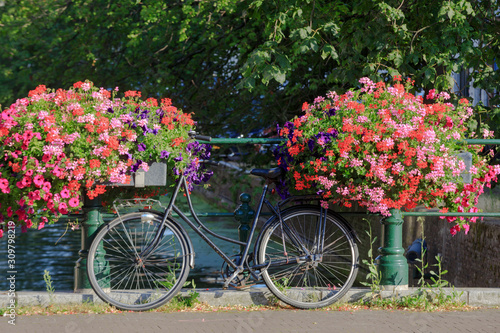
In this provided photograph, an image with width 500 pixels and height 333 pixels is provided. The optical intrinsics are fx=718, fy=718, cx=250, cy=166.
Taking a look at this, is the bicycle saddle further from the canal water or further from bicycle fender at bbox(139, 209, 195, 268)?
the canal water

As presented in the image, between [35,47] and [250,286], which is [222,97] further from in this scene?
[250,286]

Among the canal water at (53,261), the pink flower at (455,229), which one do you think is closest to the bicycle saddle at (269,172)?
the pink flower at (455,229)

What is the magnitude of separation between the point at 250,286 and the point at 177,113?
1.39 meters

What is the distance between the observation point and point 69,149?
486 centimetres

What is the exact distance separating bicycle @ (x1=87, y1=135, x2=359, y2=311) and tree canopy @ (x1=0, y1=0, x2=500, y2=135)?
128 inches

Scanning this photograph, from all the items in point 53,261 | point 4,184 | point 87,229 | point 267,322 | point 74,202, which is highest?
point 4,184

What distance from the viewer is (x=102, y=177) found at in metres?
4.92

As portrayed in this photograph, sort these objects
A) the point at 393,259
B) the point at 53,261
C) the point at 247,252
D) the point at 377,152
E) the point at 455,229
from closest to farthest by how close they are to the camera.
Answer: the point at 377,152, the point at 247,252, the point at 393,259, the point at 455,229, the point at 53,261

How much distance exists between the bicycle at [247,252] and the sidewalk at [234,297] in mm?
138

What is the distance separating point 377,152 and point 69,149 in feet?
7.09

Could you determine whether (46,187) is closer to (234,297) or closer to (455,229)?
(234,297)

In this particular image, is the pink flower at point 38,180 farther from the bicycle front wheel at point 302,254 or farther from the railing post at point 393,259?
the railing post at point 393,259

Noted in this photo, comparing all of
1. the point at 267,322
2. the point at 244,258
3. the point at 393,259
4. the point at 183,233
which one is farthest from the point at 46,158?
the point at 393,259

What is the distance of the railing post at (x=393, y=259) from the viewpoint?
5.50m
